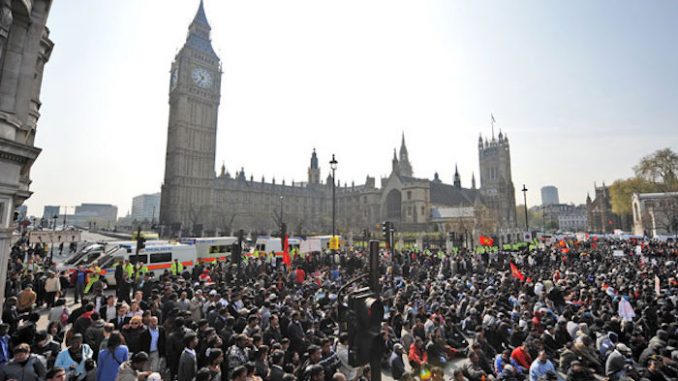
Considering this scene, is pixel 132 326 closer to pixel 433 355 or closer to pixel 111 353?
pixel 111 353

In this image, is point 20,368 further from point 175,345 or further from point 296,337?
point 296,337

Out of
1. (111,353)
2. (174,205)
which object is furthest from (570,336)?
(174,205)

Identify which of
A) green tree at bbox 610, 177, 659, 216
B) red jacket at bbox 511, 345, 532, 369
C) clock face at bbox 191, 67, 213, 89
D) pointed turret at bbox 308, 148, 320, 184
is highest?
clock face at bbox 191, 67, 213, 89

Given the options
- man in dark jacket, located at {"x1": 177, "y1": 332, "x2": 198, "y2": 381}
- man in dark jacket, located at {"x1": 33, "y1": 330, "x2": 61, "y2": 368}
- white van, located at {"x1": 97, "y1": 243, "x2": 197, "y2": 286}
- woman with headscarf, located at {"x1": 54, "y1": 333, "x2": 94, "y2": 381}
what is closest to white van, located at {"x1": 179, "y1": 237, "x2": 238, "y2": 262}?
white van, located at {"x1": 97, "y1": 243, "x2": 197, "y2": 286}

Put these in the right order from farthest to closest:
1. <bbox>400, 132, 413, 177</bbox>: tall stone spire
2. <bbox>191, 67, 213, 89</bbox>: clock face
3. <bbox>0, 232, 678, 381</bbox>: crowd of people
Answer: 1. <bbox>400, 132, 413, 177</bbox>: tall stone spire
2. <bbox>191, 67, 213, 89</bbox>: clock face
3. <bbox>0, 232, 678, 381</bbox>: crowd of people

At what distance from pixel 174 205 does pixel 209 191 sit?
25.8ft

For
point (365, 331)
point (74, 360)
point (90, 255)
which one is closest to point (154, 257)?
point (90, 255)

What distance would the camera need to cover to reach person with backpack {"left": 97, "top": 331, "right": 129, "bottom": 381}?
5.67m

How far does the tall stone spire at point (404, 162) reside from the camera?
9906cm

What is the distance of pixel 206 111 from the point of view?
7700 centimetres

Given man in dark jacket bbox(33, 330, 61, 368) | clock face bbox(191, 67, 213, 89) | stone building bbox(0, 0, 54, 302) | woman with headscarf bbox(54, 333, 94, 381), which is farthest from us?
clock face bbox(191, 67, 213, 89)

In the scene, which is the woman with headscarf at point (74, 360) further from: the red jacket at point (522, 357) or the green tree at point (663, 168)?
the green tree at point (663, 168)

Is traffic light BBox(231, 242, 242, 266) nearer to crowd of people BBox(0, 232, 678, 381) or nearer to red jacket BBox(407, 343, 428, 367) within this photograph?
crowd of people BBox(0, 232, 678, 381)

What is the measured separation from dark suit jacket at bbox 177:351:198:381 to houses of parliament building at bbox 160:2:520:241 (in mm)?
50586
